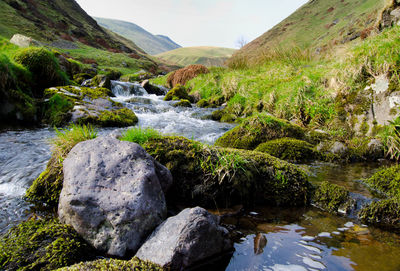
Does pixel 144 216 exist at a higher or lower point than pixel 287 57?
lower

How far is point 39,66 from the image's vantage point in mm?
9242

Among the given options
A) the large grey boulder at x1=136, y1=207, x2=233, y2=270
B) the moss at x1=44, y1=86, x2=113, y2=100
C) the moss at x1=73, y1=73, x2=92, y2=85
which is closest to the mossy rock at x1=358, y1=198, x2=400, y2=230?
the large grey boulder at x1=136, y1=207, x2=233, y2=270

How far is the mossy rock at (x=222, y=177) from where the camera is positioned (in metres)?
3.34

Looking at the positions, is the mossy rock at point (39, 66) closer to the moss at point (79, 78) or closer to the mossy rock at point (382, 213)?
the moss at point (79, 78)

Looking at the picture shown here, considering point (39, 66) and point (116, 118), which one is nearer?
point (116, 118)

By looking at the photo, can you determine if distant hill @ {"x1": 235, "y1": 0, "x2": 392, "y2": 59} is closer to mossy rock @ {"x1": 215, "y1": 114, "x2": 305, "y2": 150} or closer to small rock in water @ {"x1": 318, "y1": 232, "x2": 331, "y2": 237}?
mossy rock @ {"x1": 215, "y1": 114, "x2": 305, "y2": 150}

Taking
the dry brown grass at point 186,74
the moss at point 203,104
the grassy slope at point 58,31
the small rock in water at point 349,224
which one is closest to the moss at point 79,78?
the dry brown grass at point 186,74

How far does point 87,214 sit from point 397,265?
298cm

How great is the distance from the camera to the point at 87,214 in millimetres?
2377

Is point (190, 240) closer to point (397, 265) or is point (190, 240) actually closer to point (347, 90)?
point (397, 265)

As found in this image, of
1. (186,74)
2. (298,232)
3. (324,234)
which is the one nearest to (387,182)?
(324,234)

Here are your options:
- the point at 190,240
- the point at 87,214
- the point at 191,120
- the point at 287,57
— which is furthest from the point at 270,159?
the point at 287,57

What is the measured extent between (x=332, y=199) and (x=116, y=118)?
7022 mm

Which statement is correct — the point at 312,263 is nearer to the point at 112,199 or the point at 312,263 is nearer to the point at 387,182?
the point at 112,199
